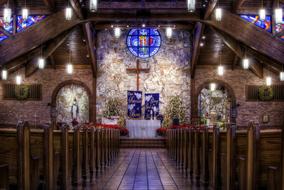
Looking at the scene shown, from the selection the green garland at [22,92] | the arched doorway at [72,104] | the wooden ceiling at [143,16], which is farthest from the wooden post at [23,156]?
the green garland at [22,92]

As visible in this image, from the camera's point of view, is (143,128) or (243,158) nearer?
(243,158)

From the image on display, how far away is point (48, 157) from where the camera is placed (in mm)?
4359

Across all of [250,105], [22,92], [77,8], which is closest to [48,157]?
[77,8]

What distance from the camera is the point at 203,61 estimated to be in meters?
20.4

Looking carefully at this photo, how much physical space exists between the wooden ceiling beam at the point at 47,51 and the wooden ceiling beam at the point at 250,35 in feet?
19.4

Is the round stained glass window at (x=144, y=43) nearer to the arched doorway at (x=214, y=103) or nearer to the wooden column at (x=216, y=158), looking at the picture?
the arched doorway at (x=214, y=103)

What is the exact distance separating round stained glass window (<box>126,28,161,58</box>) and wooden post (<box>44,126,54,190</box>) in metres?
16.6

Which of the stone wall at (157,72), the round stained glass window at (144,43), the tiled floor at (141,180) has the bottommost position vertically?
the tiled floor at (141,180)

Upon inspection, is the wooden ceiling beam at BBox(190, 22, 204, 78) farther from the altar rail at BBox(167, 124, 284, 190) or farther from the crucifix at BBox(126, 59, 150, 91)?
the altar rail at BBox(167, 124, 284, 190)

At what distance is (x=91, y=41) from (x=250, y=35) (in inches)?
272

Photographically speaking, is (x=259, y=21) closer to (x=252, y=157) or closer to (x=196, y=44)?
(x=196, y=44)

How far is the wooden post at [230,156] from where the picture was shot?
3.99 metres

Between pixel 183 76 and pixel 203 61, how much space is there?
1192 mm

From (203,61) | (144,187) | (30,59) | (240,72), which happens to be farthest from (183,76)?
(144,187)
